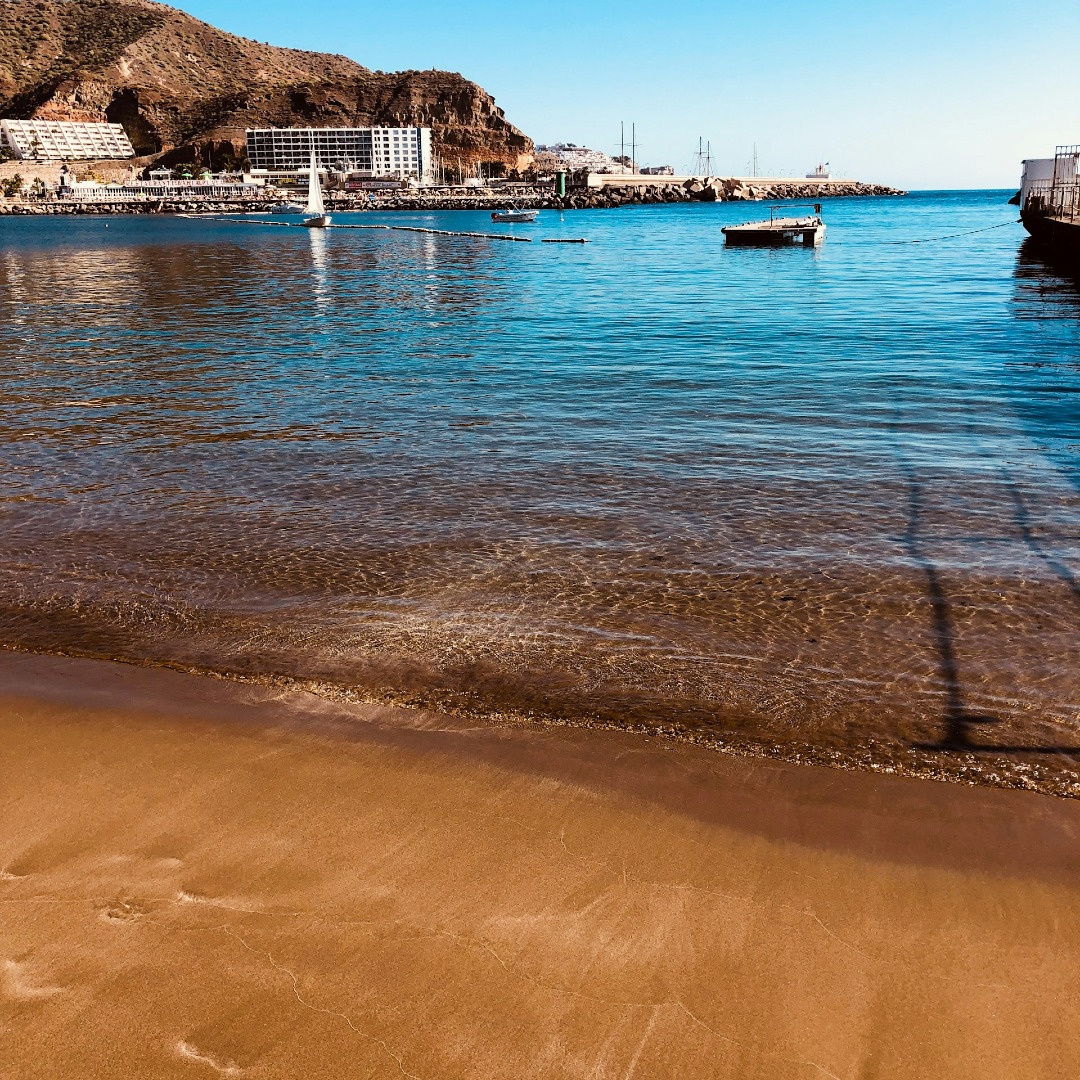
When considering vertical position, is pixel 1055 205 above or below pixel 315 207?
below

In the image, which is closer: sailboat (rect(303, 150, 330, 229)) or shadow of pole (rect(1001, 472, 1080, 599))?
shadow of pole (rect(1001, 472, 1080, 599))

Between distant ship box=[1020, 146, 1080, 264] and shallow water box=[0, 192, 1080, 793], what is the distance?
18.4 meters

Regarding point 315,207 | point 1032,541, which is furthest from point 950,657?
point 315,207

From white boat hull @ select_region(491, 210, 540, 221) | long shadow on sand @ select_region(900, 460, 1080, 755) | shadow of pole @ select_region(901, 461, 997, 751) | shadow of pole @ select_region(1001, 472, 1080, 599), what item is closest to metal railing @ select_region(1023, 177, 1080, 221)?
shadow of pole @ select_region(1001, 472, 1080, 599)

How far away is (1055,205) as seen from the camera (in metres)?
47.3

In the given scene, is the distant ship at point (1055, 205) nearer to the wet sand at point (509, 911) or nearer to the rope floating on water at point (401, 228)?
the rope floating on water at point (401, 228)

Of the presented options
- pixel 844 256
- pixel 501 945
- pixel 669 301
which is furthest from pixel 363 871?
pixel 844 256

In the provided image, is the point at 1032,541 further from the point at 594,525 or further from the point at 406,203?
the point at 406,203

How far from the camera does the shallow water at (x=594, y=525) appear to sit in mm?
5305

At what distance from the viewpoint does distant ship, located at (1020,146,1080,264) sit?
1436 inches

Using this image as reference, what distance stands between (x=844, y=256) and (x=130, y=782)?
54101 millimetres

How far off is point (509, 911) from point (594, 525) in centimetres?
515

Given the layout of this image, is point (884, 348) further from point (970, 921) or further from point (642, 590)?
point (970, 921)

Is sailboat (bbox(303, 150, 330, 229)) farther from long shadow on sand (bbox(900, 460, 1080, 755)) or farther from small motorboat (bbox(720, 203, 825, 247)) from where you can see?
long shadow on sand (bbox(900, 460, 1080, 755))
